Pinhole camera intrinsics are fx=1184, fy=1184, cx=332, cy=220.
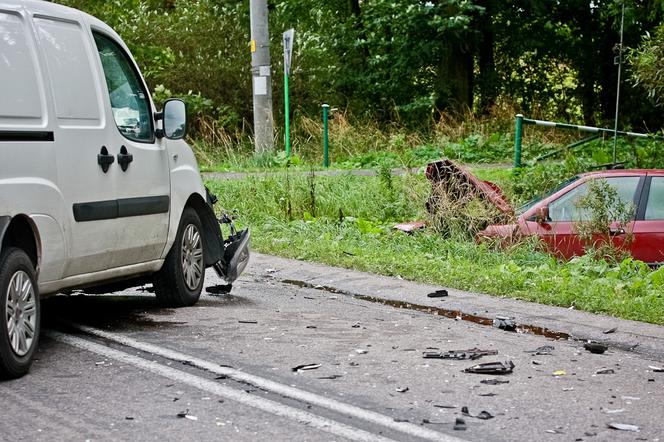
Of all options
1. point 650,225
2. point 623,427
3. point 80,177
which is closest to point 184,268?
point 80,177

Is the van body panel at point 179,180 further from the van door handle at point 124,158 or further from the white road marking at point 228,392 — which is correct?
the white road marking at point 228,392

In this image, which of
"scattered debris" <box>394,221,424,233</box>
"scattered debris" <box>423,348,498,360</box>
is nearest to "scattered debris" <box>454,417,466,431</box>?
"scattered debris" <box>423,348,498,360</box>

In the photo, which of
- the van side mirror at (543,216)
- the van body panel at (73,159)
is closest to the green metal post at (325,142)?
the van side mirror at (543,216)

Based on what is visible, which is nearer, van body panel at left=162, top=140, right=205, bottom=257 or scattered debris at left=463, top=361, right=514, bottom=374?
scattered debris at left=463, top=361, right=514, bottom=374

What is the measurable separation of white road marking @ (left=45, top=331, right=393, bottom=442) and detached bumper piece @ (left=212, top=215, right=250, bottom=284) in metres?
2.19

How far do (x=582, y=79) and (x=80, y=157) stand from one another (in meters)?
28.4

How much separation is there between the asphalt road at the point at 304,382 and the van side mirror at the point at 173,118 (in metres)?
1.36

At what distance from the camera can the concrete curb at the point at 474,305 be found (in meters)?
8.30

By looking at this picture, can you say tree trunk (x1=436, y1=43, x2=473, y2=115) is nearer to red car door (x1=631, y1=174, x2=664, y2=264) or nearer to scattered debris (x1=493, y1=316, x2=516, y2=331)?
red car door (x1=631, y1=174, x2=664, y2=264)

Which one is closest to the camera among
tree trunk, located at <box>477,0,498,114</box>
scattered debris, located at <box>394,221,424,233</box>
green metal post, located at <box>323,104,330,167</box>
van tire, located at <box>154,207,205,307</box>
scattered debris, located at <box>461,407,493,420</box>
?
scattered debris, located at <box>461,407,493,420</box>

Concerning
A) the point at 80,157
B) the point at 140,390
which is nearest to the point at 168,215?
the point at 80,157

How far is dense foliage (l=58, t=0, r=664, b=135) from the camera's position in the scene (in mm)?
29078

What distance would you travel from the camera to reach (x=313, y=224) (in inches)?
580

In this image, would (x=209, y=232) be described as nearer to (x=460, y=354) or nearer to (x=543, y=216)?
(x=460, y=354)
